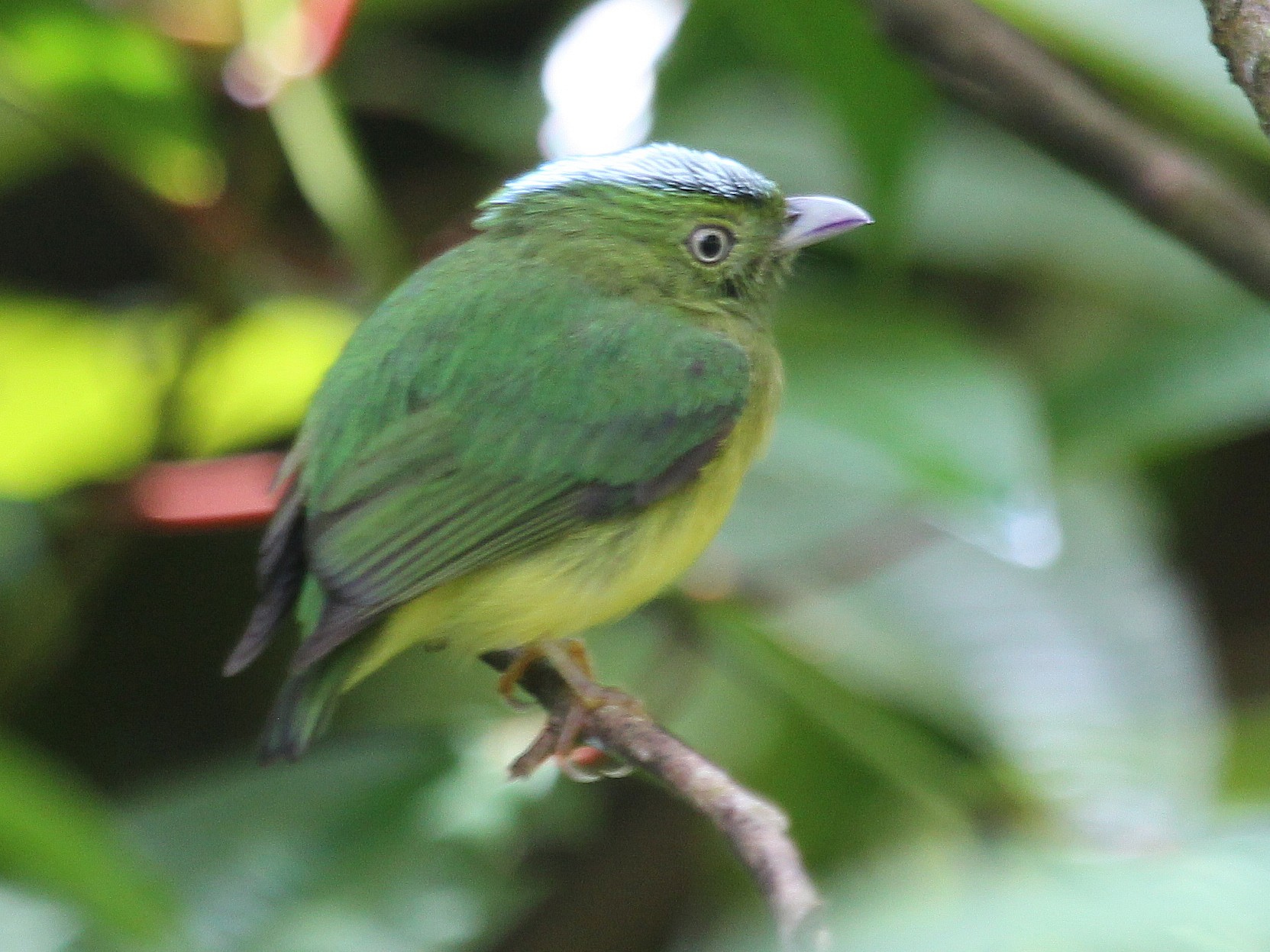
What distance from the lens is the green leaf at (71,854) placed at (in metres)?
2.37

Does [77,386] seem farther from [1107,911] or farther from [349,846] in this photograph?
[1107,911]

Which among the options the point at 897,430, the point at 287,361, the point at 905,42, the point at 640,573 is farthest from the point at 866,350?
the point at 287,361

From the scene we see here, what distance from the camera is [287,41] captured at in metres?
3.24

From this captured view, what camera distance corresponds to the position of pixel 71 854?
7.81 ft

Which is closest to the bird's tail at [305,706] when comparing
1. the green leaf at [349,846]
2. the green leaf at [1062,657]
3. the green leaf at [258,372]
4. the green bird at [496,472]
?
the green bird at [496,472]

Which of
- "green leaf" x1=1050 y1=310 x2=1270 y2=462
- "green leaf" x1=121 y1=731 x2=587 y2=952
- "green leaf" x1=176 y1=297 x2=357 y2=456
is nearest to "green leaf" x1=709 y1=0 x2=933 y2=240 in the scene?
"green leaf" x1=1050 y1=310 x2=1270 y2=462

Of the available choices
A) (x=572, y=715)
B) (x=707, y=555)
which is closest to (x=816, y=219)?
(x=707, y=555)

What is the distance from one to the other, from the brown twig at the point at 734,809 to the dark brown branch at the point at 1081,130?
130 centimetres

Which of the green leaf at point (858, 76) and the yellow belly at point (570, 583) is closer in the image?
the yellow belly at point (570, 583)

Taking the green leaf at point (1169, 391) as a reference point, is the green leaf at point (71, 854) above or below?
below

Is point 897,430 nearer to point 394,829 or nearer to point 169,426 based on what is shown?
point 394,829

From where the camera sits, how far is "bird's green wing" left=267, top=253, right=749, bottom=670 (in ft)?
8.00

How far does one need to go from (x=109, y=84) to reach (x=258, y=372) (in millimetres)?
660

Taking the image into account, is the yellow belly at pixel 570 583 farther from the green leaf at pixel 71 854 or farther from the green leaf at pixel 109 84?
the green leaf at pixel 109 84
